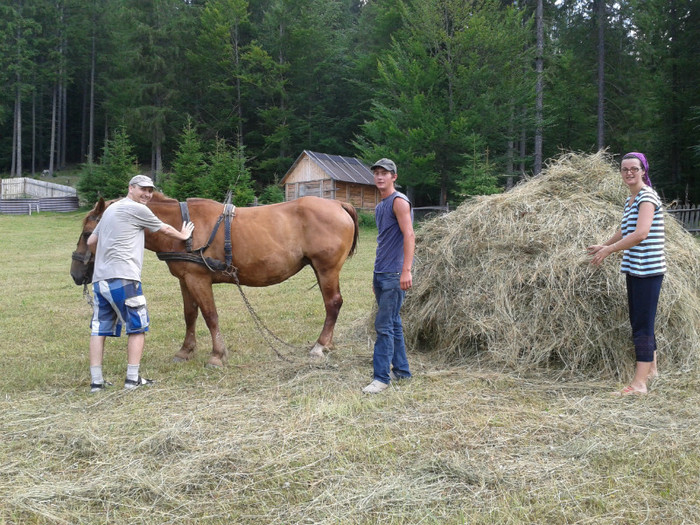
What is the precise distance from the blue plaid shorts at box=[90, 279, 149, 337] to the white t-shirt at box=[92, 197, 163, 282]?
69 mm

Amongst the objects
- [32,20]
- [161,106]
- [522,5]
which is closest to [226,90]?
[161,106]

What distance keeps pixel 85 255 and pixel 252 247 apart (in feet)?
5.57

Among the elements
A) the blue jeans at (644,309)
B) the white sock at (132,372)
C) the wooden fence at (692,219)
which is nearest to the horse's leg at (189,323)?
the white sock at (132,372)

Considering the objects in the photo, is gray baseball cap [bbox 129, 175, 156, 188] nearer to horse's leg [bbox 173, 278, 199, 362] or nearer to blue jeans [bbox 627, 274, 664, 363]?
horse's leg [bbox 173, 278, 199, 362]

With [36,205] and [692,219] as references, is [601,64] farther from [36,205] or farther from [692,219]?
[36,205]

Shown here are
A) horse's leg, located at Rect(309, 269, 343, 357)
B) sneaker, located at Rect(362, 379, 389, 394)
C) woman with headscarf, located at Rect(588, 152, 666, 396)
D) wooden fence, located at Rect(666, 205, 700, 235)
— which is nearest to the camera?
woman with headscarf, located at Rect(588, 152, 666, 396)

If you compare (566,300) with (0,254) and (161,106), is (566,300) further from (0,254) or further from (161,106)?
(161,106)

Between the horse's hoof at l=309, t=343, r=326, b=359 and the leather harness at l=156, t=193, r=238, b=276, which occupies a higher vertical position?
the leather harness at l=156, t=193, r=238, b=276

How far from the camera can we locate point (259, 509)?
2.77 m

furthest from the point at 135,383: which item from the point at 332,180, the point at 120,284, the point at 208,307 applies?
the point at 332,180

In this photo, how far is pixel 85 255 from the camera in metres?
5.36

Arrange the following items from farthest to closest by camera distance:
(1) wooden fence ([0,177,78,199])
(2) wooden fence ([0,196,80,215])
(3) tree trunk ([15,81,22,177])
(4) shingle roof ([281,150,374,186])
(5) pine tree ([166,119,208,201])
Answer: (3) tree trunk ([15,81,22,177]), (1) wooden fence ([0,177,78,199]), (2) wooden fence ([0,196,80,215]), (4) shingle roof ([281,150,374,186]), (5) pine tree ([166,119,208,201])

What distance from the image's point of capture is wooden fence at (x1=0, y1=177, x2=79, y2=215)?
3228cm

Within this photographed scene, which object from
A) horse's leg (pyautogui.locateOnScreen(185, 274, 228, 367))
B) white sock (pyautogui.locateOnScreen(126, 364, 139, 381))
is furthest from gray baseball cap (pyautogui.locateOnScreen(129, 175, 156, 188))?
white sock (pyautogui.locateOnScreen(126, 364, 139, 381))
